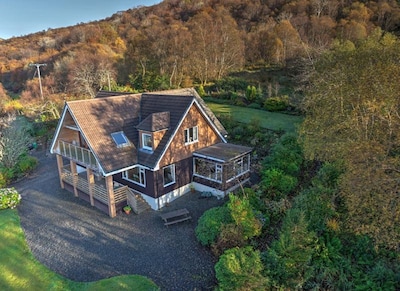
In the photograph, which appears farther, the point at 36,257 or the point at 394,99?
the point at 36,257

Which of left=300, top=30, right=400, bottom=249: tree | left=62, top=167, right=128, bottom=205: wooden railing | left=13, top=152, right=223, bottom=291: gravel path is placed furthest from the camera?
left=62, top=167, right=128, bottom=205: wooden railing

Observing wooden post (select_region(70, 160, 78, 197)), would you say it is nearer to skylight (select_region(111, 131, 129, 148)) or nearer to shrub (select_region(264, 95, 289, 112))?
skylight (select_region(111, 131, 129, 148))

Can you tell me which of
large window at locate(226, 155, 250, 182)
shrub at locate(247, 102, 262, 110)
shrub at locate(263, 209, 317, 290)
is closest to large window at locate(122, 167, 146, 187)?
large window at locate(226, 155, 250, 182)

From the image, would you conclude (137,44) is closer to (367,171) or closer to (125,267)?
(125,267)

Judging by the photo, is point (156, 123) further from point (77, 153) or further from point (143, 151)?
point (77, 153)

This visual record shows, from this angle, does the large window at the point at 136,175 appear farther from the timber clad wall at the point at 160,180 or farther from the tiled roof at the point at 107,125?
the tiled roof at the point at 107,125

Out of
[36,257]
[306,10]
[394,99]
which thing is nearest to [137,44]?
[306,10]

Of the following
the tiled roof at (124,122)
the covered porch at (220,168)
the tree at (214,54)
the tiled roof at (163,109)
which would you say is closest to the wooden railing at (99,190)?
the tiled roof at (124,122)
